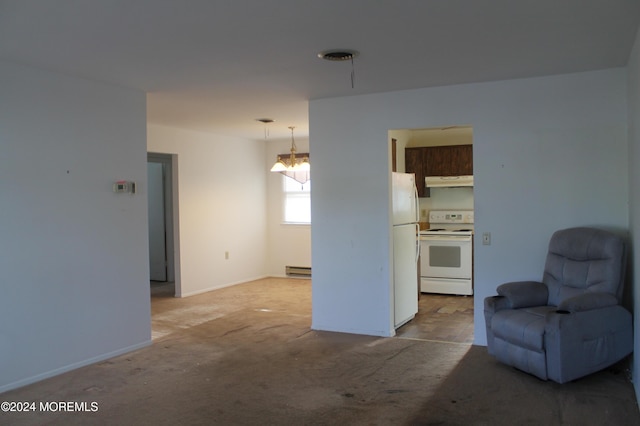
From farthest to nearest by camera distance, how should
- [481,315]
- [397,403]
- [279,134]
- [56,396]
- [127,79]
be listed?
1. [279,134]
2. [481,315]
3. [127,79]
4. [56,396]
5. [397,403]

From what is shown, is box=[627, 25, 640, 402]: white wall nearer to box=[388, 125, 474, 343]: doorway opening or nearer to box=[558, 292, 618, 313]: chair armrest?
box=[558, 292, 618, 313]: chair armrest

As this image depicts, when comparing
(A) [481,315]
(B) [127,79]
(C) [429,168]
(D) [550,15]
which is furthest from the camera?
(C) [429,168]

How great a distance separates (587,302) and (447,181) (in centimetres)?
385

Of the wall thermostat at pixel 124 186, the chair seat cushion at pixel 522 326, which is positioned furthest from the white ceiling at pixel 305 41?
the chair seat cushion at pixel 522 326

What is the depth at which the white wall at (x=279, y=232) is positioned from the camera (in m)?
8.48

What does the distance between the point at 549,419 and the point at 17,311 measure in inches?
143

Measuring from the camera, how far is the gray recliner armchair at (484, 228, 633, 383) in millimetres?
3398

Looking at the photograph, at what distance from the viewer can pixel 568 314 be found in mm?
3404

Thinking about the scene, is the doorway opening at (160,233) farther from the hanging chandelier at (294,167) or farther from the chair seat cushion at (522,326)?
the chair seat cushion at (522,326)

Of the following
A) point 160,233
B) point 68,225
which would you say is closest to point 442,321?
point 68,225

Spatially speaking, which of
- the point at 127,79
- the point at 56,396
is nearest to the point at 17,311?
the point at 56,396

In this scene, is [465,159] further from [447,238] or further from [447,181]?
[447,238]

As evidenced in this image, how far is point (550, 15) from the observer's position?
2.86 m

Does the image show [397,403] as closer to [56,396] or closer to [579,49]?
[56,396]
